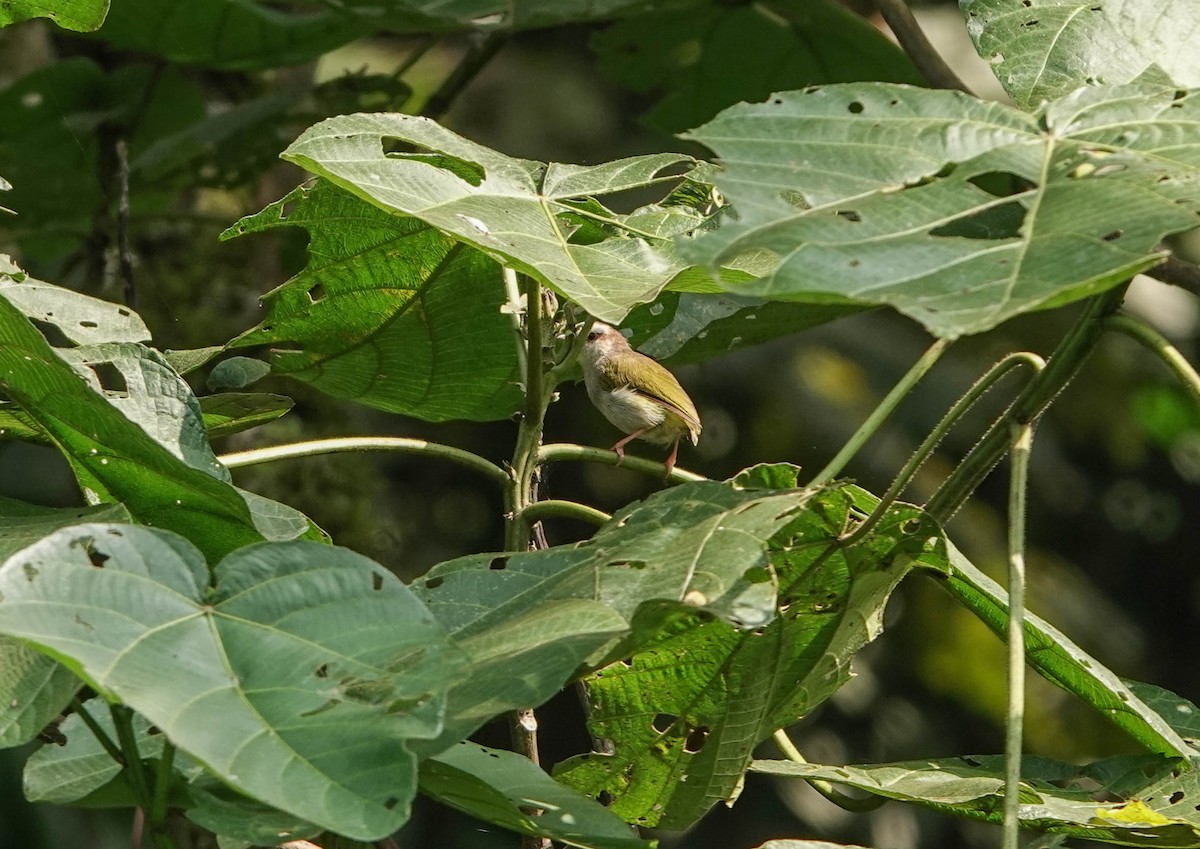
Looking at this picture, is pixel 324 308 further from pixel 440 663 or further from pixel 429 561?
pixel 429 561

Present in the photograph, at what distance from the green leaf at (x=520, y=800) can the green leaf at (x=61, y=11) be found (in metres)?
1.10

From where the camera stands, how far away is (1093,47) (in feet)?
4.44

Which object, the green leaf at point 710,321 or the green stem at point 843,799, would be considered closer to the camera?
the green stem at point 843,799

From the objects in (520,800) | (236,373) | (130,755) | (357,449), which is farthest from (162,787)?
(236,373)

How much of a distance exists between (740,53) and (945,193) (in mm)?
2308

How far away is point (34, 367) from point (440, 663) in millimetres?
592

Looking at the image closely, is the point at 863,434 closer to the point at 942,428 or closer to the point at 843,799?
the point at 942,428

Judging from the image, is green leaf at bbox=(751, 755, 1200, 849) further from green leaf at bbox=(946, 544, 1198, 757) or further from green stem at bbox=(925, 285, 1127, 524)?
green stem at bbox=(925, 285, 1127, 524)

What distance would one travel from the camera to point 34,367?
1.33 meters

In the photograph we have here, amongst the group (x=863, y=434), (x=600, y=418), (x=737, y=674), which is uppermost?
(x=863, y=434)

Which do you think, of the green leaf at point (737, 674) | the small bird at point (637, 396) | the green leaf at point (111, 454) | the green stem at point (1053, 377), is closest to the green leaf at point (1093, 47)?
the green stem at point (1053, 377)

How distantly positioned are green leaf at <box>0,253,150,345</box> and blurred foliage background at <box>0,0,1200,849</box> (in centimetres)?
153

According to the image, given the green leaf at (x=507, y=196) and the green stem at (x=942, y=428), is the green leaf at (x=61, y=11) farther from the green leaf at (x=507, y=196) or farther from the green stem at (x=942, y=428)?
the green stem at (x=942, y=428)

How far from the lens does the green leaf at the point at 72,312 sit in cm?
163
